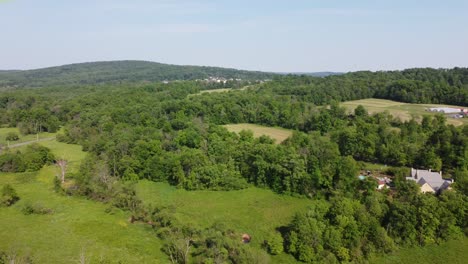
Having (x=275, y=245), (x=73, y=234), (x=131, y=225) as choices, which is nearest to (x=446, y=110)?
(x=275, y=245)

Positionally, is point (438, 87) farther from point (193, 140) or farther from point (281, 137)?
point (193, 140)

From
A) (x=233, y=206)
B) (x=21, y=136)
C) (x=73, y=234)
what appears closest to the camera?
(x=73, y=234)

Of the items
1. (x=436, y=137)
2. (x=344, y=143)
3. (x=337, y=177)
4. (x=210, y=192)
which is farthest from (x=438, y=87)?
(x=210, y=192)

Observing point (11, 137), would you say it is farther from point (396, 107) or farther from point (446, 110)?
point (446, 110)

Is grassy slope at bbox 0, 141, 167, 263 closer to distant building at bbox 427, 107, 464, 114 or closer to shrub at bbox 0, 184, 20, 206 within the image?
shrub at bbox 0, 184, 20, 206

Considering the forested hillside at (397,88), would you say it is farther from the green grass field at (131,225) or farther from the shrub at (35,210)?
the shrub at (35,210)

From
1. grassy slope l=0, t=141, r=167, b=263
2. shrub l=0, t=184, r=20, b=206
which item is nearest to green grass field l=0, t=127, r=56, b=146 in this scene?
shrub l=0, t=184, r=20, b=206
